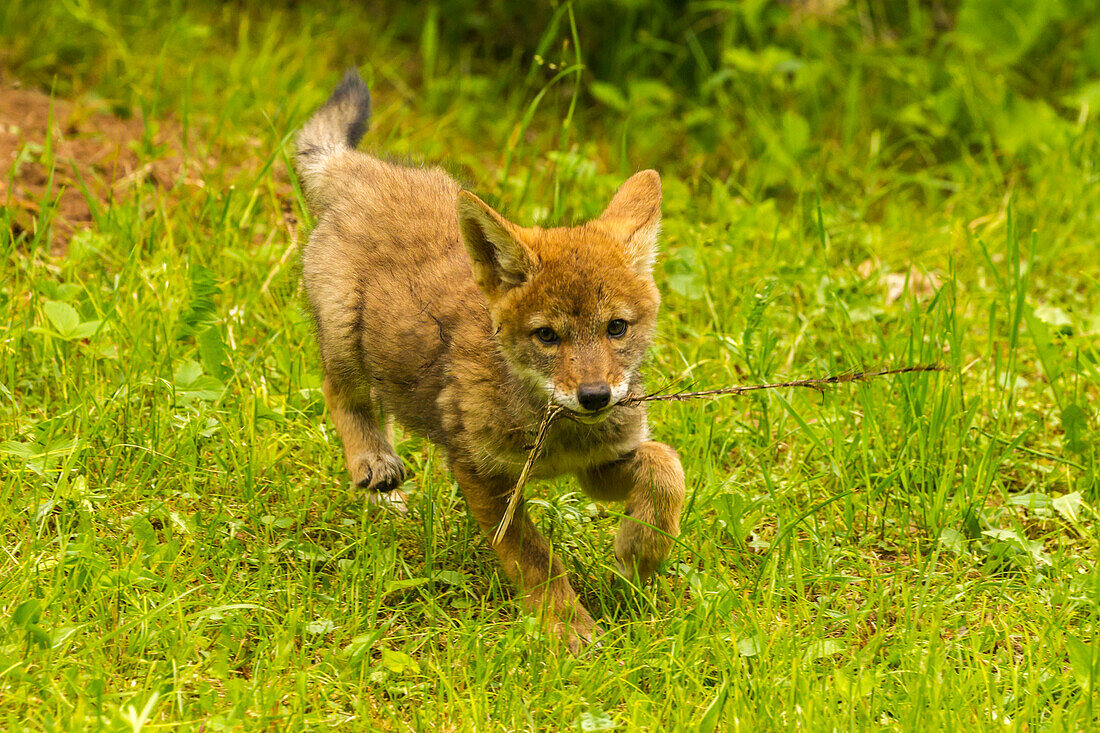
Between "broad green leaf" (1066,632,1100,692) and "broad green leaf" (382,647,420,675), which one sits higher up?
"broad green leaf" (1066,632,1100,692)

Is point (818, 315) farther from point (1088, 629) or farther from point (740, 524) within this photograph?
point (1088, 629)

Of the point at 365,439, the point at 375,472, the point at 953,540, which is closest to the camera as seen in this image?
the point at 953,540

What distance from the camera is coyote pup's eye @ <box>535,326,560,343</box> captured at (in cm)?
343

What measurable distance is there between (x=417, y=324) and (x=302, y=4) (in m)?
4.56

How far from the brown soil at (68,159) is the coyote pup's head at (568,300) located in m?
2.44

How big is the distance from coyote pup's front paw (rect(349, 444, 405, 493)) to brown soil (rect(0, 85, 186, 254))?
1973 millimetres

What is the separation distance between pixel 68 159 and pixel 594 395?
139 inches

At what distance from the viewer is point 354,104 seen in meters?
4.88

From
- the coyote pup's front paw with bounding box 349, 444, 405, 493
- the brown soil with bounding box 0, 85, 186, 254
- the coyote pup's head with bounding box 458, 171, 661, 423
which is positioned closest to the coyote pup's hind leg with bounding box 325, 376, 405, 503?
the coyote pup's front paw with bounding box 349, 444, 405, 493

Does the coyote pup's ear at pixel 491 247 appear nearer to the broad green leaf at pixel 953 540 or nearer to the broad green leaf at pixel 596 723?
the broad green leaf at pixel 596 723

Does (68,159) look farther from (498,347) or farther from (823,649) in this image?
(823,649)

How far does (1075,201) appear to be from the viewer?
20.1ft

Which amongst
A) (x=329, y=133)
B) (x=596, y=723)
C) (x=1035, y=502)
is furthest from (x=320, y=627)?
(x=1035, y=502)

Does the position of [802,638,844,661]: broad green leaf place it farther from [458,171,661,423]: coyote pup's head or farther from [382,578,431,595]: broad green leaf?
[382,578,431,595]: broad green leaf
